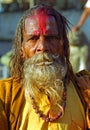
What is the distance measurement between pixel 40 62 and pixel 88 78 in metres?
0.48

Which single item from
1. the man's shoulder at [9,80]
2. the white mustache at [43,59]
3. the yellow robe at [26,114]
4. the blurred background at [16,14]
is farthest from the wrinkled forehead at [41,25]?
the blurred background at [16,14]

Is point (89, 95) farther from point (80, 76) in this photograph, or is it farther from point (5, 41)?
point (5, 41)

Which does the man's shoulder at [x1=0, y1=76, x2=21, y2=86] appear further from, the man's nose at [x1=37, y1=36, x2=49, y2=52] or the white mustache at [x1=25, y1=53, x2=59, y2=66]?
the man's nose at [x1=37, y1=36, x2=49, y2=52]

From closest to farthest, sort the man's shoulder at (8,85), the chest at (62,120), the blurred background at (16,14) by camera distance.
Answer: the chest at (62,120)
the man's shoulder at (8,85)
the blurred background at (16,14)

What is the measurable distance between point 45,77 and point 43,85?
7 cm

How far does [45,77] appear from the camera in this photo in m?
4.40

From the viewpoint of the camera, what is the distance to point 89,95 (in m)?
4.51

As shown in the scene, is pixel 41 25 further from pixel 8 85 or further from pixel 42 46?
pixel 8 85

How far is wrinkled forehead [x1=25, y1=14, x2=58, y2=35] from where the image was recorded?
14.6 feet

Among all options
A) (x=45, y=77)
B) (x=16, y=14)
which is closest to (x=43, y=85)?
(x=45, y=77)

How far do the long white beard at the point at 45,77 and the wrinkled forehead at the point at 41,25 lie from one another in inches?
8.2

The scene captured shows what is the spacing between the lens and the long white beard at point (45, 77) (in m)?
4.38

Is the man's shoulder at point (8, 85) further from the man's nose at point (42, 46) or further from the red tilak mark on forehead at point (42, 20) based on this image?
the red tilak mark on forehead at point (42, 20)

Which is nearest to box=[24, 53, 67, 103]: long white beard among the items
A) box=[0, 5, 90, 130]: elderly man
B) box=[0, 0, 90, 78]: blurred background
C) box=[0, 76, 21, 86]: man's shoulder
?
box=[0, 5, 90, 130]: elderly man
